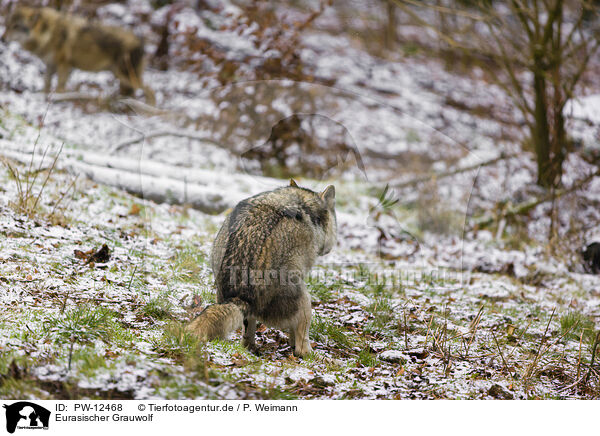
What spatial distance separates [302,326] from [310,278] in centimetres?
111

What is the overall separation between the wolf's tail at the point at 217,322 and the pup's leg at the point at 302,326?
1.45 feet

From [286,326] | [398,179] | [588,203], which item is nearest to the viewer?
[286,326]

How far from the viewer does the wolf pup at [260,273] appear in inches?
139

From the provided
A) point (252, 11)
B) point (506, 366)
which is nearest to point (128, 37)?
point (252, 11)

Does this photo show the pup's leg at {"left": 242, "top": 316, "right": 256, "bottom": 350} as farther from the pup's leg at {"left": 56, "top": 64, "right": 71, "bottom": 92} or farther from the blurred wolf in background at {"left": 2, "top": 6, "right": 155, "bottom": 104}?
the pup's leg at {"left": 56, "top": 64, "right": 71, "bottom": 92}

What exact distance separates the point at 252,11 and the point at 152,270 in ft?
21.3

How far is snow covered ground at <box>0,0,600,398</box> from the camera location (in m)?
3.43

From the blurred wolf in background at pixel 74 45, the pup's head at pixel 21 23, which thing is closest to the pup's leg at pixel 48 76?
the blurred wolf in background at pixel 74 45

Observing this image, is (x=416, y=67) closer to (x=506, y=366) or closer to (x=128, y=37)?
(x=128, y=37)

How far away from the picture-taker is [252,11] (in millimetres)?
9453

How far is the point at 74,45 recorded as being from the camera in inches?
450

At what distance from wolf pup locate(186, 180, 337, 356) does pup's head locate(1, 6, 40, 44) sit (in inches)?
390

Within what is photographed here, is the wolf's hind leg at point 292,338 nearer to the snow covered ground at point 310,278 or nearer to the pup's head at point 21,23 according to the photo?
the snow covered ground at point 310,278

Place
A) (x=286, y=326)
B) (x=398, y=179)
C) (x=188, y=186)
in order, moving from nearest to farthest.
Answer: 1. (x=286, y=326)
2. (x=188, y=186)
3. (x=398, y=179)
